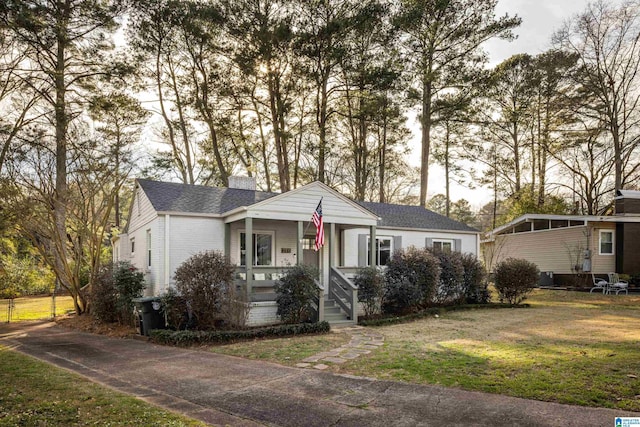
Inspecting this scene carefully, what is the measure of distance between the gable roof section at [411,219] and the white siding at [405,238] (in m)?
0.26

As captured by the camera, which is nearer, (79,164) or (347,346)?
(347,346)

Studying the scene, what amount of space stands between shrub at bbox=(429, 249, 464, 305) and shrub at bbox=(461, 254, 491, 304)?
1.18 ft

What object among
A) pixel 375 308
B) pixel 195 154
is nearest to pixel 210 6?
pixel 195 154

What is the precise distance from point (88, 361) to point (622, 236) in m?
23.5

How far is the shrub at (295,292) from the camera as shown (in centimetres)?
1152

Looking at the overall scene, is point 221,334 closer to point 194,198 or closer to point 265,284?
point 265,284

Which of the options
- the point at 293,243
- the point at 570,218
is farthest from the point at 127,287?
the point at 570,218

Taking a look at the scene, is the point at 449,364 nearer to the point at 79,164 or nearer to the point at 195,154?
the point at 79,164

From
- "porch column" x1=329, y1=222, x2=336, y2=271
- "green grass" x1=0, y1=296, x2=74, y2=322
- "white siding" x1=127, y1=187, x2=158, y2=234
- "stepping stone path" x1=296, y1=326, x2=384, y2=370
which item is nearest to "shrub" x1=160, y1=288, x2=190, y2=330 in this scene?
"white siding" x1=127, y1=187, x2=158, y2=234

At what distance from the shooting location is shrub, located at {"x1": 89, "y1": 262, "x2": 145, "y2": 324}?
12.7 m

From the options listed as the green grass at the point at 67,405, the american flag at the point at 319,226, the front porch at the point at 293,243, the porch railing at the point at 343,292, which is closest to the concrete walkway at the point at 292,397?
the green grass at the point at 67,405

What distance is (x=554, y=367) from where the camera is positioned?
6727 mm

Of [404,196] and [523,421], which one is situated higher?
[404,196]

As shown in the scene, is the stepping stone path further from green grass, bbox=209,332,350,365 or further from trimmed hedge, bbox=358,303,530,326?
trimmed hedge, bbox=358,303,530,326
